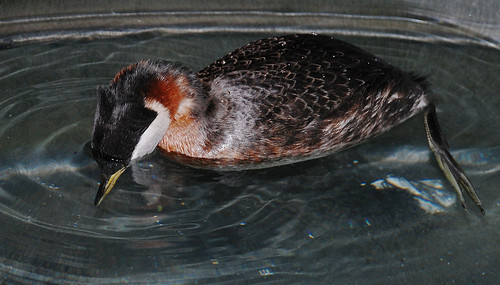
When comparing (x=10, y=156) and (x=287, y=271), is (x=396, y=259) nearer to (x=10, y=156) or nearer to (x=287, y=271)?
(x=287, y=271)

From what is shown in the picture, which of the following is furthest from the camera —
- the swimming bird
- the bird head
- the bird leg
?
the bird leg

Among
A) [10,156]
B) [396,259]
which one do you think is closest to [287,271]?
[396,259]

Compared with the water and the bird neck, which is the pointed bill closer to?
the water

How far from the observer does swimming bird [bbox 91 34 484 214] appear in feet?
14.0

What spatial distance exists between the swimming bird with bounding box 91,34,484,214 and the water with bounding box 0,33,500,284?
0.54ft

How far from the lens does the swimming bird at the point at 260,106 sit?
428 cm

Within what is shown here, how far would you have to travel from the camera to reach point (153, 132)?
4414mm

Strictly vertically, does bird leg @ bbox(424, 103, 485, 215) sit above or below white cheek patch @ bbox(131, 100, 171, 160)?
below

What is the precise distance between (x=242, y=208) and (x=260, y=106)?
62cm

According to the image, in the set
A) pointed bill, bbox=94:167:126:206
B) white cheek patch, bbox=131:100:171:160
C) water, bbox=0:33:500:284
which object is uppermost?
white cheek patch, bbox=131:100:171:160

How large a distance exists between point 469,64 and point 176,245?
107 inches

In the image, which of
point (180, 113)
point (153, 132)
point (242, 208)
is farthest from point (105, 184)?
point (242, 208)

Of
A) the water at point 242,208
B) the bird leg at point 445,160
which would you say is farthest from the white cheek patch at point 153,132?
the bird leg at point 445,160

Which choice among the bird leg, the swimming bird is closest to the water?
the bird leg
